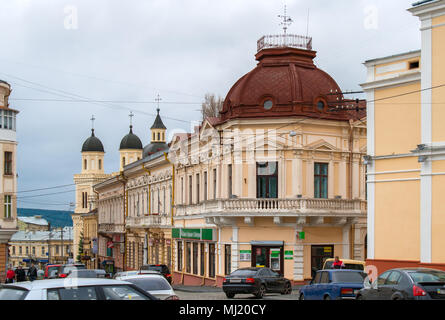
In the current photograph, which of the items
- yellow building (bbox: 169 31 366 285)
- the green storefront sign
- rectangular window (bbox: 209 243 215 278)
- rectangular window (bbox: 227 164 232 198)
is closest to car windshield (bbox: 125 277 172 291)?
yellow building (bbox: 169 31 366 285)

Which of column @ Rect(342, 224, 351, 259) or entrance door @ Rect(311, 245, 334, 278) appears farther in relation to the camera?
column @ Rect(342, 224, 351, 259)

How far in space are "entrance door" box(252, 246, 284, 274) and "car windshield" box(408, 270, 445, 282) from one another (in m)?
20.4

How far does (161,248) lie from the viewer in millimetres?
54844

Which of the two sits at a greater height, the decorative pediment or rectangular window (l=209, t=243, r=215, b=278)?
the decorative pediment

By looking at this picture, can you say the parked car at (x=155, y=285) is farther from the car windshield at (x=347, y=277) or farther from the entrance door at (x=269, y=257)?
the entrance door at (x=269, y=257)

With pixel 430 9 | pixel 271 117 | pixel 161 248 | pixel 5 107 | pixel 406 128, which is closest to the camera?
pixel 430 9

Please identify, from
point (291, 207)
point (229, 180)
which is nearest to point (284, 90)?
point (229, 180)

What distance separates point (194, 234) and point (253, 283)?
16.1 metres

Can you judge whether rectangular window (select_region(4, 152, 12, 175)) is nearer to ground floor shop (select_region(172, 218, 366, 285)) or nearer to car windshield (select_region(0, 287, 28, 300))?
ground floor shop (select_region(172, 218, 366, 285))

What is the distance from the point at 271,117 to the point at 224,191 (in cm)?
478

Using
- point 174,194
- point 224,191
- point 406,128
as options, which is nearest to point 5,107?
point 174,194

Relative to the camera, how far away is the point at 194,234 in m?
44.2

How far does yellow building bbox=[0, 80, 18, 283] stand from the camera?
48.2 metres
